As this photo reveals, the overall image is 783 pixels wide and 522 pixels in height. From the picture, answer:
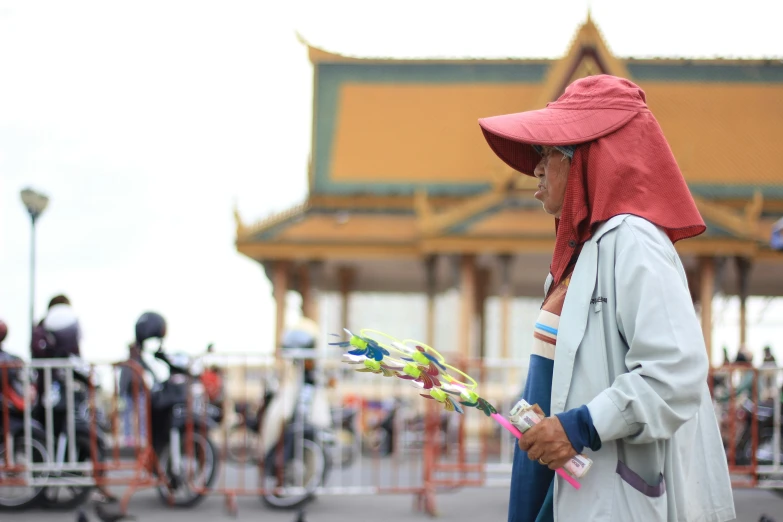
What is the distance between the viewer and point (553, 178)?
2.28 metres

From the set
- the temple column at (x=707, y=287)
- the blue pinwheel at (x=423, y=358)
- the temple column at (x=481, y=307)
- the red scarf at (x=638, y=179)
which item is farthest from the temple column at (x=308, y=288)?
the red scarf at (x=638, y=179)

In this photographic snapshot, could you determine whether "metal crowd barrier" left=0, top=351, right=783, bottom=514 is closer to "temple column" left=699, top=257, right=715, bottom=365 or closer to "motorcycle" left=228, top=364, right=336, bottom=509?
"motorcycle" left=228, top=364, right=336, bottom=509

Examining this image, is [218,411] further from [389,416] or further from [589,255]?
[589,255]

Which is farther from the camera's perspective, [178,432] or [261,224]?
[261,224]

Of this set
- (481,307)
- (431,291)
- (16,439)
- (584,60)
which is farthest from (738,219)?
(16,439)

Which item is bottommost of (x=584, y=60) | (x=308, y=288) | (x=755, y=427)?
(x=755, y=427)

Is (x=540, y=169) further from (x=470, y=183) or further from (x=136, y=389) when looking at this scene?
(x=470, y=183)

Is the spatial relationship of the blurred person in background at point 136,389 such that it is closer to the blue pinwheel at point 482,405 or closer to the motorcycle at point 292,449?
Answer: the motorcycle at point 292,449

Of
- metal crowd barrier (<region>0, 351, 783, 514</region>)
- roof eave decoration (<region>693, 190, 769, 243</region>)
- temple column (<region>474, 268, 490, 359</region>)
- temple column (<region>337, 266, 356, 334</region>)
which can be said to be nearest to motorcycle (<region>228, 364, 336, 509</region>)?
metal crowd barrier (<region>0, 351, 783, 514</region>)

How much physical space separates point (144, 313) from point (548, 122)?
5386mm

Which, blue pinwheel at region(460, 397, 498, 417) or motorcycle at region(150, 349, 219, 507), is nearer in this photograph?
blue pinwheel at region(460, 397, 498, 417)

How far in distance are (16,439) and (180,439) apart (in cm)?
105

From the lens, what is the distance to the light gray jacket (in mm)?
1975

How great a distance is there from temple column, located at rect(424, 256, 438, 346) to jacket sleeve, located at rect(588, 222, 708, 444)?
15638mm
